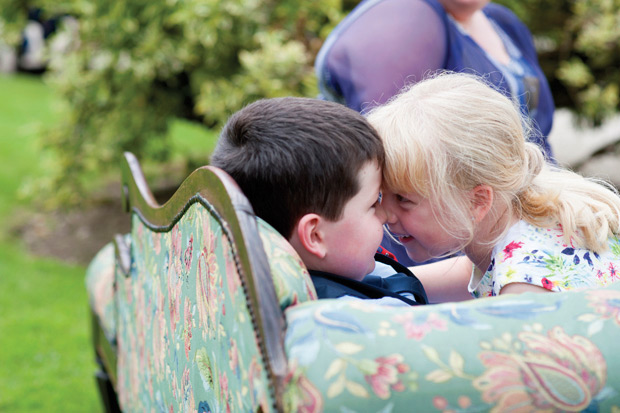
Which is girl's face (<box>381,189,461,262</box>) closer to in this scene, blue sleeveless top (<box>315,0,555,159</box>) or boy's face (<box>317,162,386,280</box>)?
boy's face (<box>317,162,386,280</box>)

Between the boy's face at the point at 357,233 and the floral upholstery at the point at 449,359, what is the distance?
386 millimetres

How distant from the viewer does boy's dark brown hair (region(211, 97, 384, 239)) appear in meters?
1.47

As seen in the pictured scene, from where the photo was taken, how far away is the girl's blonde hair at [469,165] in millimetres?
1659

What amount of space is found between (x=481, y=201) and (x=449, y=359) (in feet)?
2.38

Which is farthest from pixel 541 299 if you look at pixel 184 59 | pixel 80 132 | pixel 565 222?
pixel 80 132

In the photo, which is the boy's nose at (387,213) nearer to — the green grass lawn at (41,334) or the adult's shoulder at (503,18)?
the adult's shoulder at (503,18)

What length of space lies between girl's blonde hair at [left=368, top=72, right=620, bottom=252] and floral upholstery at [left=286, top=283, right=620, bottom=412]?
54 centimetres

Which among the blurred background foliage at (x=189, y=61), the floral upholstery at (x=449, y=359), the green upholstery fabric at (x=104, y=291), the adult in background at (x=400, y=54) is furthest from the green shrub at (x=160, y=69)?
the floral upholstery at (x=449, y=359)

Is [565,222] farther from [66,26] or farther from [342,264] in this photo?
[66,26]

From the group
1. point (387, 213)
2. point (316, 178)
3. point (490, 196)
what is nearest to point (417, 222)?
point (387, 213)

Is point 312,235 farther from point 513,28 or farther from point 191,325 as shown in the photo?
point 513,28

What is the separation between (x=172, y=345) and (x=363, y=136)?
26.1 inches

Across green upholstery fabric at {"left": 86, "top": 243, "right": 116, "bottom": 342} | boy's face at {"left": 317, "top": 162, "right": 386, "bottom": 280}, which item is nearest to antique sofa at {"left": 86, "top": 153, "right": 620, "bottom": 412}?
boy's face at {"left": 317, "top": 162, "right": 386, "bottom": 280}

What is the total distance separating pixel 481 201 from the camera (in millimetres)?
1752
